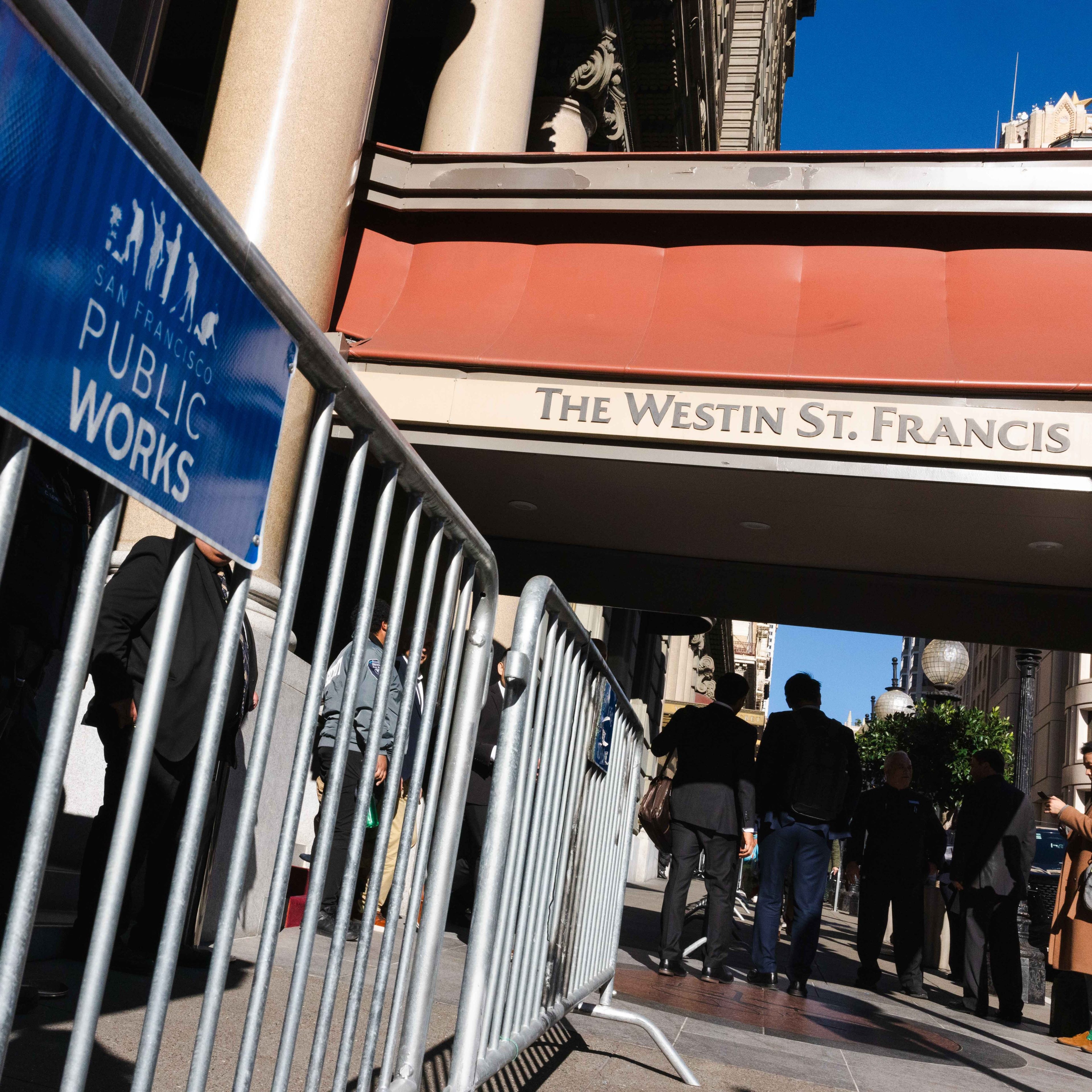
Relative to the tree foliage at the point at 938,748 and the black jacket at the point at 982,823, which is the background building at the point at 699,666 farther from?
the black jacket at the point at 982,823

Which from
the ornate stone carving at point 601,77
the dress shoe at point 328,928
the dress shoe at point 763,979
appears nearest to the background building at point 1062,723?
the ornate stone carving at point 601,77

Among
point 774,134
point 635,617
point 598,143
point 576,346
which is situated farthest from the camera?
point 774,134

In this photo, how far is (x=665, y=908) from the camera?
7.78 metres

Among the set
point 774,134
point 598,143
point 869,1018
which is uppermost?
point 774,134

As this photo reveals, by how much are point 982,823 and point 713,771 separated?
8.17ft

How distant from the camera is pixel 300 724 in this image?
209cm

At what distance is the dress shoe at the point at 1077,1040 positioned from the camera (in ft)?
23.4

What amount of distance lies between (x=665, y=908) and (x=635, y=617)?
47.9 ft

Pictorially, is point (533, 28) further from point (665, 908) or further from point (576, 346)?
point (665, 908)

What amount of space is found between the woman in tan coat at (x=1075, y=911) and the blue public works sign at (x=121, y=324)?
23.0ft

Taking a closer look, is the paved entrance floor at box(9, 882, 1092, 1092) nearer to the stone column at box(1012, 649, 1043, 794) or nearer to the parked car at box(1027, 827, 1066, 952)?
the parked car at box(1027, 827, 1066, 952)

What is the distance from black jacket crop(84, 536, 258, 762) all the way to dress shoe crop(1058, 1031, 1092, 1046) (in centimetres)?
630

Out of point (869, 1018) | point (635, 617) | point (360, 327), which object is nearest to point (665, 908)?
point (869, 1018)

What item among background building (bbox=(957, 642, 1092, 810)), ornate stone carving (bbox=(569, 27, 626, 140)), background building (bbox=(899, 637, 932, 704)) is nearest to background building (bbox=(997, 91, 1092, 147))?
background building (bbox=(899, 637, 932, 704))
